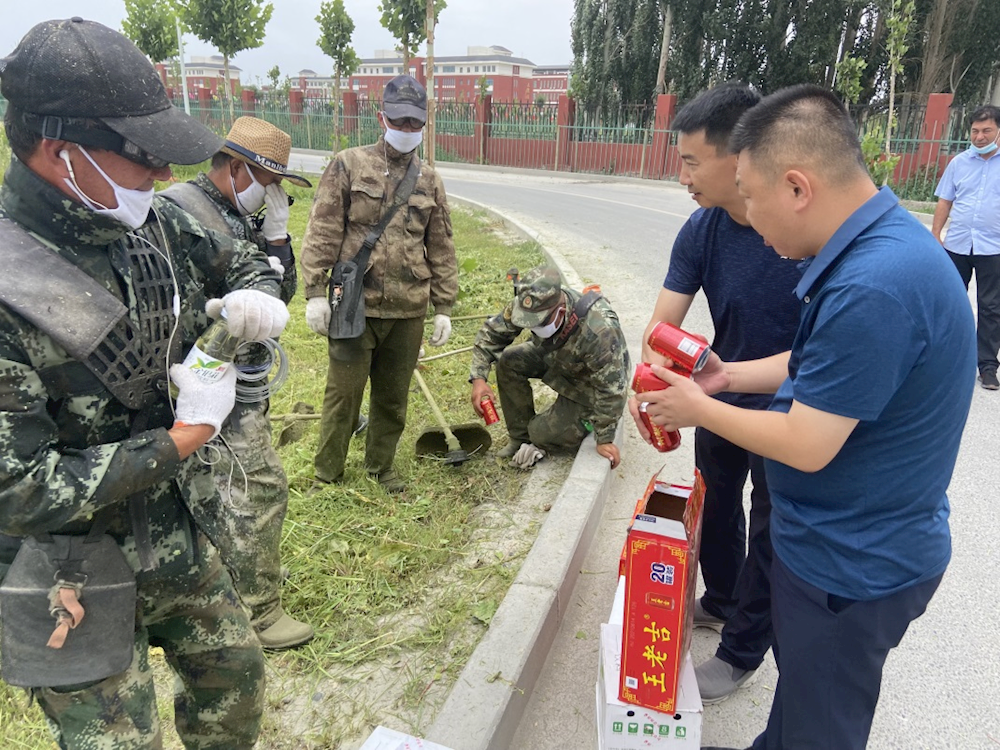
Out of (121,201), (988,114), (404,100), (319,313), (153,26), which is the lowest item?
(319,313)

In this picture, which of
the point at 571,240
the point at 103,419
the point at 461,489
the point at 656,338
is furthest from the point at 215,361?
the point at 571,240

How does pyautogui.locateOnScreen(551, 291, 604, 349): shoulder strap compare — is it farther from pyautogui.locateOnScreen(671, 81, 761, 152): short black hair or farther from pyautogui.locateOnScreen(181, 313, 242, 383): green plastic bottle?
pyautogui.locateOnScreen(181, 313, 242, 383): green plastic bottle

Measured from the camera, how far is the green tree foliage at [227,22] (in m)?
21.3

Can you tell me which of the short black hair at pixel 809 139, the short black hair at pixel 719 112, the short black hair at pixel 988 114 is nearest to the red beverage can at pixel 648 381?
the short black hair at pixel 809 139

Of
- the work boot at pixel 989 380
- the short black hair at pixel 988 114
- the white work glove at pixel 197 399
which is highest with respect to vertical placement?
the short black hair at pixel 988 114

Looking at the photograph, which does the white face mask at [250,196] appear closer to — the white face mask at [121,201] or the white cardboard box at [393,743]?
the white face mask at [121,201]

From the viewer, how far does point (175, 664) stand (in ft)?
6.27

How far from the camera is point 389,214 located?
3717mm

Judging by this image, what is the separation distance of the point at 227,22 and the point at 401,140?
2205 centimetres

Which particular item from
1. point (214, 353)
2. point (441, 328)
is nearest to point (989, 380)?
point (441, 328)

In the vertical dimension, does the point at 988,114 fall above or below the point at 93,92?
above

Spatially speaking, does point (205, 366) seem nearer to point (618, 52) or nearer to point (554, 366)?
point (554, 366)

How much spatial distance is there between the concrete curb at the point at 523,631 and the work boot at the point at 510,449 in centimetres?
64

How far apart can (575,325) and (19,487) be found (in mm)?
3070
